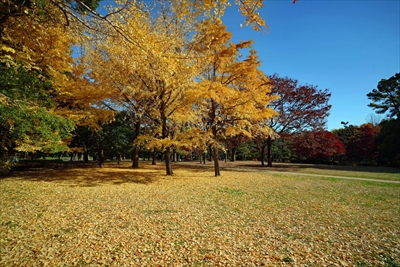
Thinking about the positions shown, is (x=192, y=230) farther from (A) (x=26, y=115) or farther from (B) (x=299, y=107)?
(B) (x=299, y=107)

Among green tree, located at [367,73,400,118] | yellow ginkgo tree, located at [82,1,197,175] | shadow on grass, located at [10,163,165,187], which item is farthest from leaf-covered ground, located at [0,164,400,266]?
green tree, located at [367,73,400,118]

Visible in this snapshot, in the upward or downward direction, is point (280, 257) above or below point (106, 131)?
below

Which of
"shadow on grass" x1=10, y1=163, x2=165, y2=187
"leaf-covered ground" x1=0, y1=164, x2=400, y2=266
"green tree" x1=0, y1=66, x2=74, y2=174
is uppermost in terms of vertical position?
"green tree" x1=0, y1=66, x2=74, y2=174

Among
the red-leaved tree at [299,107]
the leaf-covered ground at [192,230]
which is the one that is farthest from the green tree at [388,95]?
the leaf-covered ground at [192,230]

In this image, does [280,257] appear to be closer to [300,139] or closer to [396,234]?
[396,234]

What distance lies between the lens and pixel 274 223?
4.93 metres

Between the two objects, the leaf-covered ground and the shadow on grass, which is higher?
the shadow on grass

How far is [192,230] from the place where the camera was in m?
4.39

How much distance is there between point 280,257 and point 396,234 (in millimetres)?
3181

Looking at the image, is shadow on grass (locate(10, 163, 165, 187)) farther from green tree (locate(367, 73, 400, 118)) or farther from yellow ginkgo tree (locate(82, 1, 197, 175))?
green tree (locate(367, 73, 400, 118))

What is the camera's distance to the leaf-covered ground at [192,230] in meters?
3.30

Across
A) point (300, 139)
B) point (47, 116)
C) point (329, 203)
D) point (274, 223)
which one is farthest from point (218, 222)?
point (300, 139)

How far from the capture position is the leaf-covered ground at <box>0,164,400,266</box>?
3301mm

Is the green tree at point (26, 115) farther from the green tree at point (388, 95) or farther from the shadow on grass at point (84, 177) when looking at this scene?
the green tree at point (388, 95)
